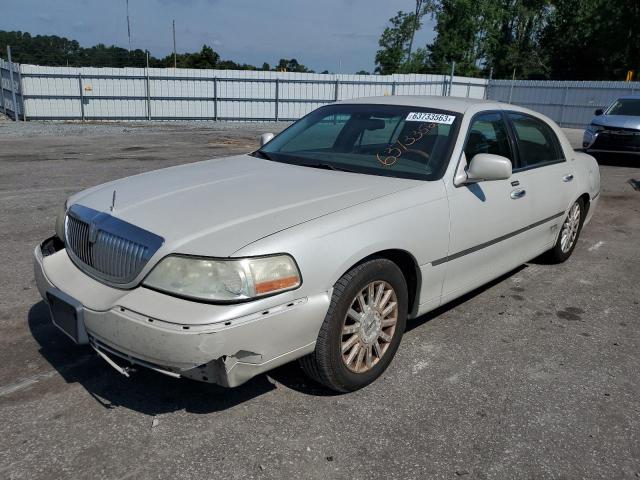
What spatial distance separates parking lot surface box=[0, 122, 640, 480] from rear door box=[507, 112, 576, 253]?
612 millimetres

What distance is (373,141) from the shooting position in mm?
4055

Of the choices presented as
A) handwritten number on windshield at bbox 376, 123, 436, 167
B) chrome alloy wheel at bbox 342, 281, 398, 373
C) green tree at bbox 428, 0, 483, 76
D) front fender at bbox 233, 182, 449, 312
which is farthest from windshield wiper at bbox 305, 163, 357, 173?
green tree at bbox 428, 0, 483, 76

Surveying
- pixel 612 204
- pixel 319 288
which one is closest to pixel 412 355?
pixel 319 288

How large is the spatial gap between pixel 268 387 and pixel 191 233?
3.45 ft

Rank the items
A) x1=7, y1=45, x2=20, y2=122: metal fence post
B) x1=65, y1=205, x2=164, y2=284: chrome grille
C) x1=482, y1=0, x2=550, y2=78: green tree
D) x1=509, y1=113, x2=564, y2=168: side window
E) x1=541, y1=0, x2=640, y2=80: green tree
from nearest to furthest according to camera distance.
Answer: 1. x1=65, y1=205, x2=164, y2=284: chrome grille
2. x1=509, y1=113, x2=564, y2=168: side window
3. x1=7, y1=45, x2=20, y2=122: metal fence post
4. x1=541, y1=0, x2=640, y2=80: green tree
5. x1=482, y1=0, x2=550, y2=78: green tree

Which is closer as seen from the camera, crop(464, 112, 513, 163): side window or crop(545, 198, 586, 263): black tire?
crop(464, 112, 513, 163): side window

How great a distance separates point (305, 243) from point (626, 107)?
44.8 ft

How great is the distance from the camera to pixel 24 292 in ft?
14.5

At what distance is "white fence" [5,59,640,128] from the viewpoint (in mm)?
21125

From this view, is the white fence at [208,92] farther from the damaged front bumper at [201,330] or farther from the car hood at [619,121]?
the damaged front bumper at [201,330]

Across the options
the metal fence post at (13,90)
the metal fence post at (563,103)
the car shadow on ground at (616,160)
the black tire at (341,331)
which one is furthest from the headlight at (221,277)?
the metal fence post at (563,103)

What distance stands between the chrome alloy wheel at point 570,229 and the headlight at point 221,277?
3.64 metres

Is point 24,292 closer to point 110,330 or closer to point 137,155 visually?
point 110,330

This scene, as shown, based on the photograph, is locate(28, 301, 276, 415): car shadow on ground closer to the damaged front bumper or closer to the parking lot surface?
the parking lot surface
